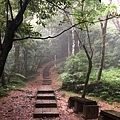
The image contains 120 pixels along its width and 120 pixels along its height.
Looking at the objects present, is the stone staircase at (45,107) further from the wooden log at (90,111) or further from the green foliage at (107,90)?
the green foliage at (107,90)

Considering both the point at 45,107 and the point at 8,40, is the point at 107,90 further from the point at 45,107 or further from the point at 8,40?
the point at 8,40

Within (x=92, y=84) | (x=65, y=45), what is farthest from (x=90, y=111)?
(x=65, y=45)

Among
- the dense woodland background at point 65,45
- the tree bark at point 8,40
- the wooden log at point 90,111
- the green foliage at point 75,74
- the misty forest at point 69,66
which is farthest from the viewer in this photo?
the green foliage at point 75,74

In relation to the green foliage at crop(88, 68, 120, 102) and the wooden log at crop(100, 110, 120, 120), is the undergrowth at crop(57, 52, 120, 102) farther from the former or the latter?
the wooden log at crop(100, 110, 120, 120)

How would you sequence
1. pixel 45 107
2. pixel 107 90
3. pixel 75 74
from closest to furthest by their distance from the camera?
pixel 45 107, pixel 107 90, pixel 75 74

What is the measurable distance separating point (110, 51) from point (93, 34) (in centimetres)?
495

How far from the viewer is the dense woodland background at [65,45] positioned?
6.15m

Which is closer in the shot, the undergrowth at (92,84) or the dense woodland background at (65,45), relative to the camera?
the dense woodland background at (65,45)

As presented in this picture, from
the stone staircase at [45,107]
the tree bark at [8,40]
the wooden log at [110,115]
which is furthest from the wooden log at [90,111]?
Result: the tree bark at [8,40]

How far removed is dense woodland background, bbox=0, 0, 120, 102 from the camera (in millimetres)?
6152

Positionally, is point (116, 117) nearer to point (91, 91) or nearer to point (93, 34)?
point (91, 91)

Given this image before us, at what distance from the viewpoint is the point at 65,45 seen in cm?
3316

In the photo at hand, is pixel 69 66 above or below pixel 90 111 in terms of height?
above

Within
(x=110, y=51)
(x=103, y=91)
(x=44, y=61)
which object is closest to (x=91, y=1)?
(x=103, y=91)
